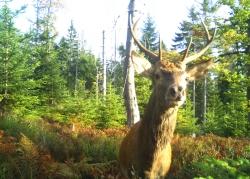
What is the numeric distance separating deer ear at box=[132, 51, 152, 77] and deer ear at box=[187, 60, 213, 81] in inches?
28.5

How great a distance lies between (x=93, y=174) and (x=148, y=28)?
61.2m

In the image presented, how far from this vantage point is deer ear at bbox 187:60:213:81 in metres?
7.48

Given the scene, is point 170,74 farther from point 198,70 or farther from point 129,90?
point 129,90

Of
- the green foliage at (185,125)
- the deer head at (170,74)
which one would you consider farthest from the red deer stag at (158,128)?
the green foliage at (185,125)

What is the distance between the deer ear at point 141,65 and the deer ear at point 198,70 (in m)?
0.72

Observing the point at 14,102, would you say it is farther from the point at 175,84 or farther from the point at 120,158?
the point at 175,84

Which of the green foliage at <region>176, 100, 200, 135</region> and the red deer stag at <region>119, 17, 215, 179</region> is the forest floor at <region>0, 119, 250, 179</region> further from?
the green foliage at <region>176, 100, 200, 135</region>

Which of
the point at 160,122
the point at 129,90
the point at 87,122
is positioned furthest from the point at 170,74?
the point at 87,122

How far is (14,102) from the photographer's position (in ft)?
58.0

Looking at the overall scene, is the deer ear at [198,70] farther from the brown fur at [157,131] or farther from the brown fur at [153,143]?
the brown fur at [153,143]

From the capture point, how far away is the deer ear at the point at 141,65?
7.22 meters

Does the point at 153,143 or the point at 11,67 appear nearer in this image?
the point at 153,143

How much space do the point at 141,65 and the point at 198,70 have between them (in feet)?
3.45

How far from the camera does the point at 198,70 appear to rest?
297 inches
